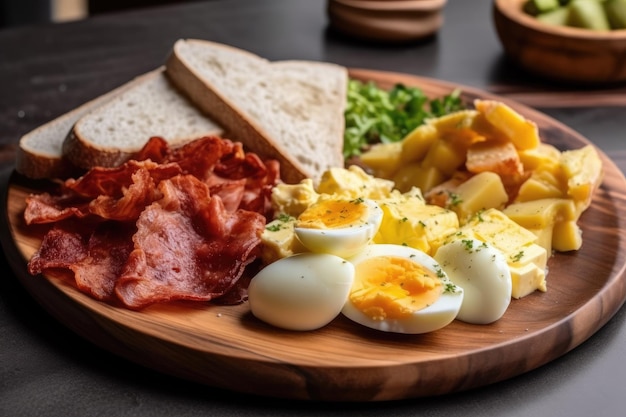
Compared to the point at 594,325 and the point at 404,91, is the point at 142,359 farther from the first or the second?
the point at 404,91

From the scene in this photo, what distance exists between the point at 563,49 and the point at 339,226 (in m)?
2.51

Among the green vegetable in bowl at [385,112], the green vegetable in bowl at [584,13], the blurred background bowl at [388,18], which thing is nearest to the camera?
the green vegetable in bowl at [385,112]

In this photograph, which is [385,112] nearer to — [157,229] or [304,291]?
[157,229]

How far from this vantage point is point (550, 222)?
2895 mm

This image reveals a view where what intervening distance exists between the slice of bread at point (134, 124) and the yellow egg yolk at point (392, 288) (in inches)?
49.3

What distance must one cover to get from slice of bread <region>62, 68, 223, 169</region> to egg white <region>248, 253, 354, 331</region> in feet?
3.65

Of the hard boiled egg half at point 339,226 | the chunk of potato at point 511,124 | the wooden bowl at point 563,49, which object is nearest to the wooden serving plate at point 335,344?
the hard boiled egg half at point 339,226

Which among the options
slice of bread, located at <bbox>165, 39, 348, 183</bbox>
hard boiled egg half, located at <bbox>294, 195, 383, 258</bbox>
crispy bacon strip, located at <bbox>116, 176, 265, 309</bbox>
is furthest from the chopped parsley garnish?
slice of bread, located at <bbox>165, 39, 348, 183</bbox>

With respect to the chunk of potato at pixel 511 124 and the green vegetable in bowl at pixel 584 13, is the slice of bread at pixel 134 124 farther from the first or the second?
the green vegetable in bowl at pixel 584 13

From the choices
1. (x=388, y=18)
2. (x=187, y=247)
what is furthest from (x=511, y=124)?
(x=388, y=18)

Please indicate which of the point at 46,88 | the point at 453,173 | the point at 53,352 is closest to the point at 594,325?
the point at 453,173

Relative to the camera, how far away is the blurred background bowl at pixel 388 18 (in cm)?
496

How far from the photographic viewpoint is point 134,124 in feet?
11.4

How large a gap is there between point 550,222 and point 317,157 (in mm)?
1013
